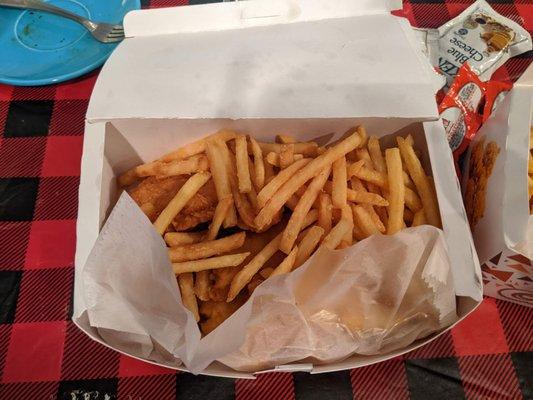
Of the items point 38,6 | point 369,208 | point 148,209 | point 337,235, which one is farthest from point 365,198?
point 38,6

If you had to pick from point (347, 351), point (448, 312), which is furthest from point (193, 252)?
point (448, 312)

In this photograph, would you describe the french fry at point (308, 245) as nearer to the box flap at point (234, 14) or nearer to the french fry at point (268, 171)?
the french fry at point (268, 171)

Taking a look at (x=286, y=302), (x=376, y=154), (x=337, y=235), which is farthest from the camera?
(x=376, y=154)

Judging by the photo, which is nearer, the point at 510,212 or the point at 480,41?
the point at 510,212

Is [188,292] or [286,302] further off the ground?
[286,302]

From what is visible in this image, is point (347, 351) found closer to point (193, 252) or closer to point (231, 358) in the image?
point (231, 358)

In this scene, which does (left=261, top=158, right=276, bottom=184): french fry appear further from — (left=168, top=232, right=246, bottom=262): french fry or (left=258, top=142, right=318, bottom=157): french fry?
(left=168, top=232, right=246, bottom=262): french fry

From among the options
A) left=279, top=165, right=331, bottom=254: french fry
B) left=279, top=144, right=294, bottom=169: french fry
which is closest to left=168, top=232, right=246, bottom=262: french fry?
left=279, top=165, right=331, bottom=254: french fry

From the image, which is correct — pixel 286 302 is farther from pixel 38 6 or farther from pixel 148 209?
pixel 38 6
